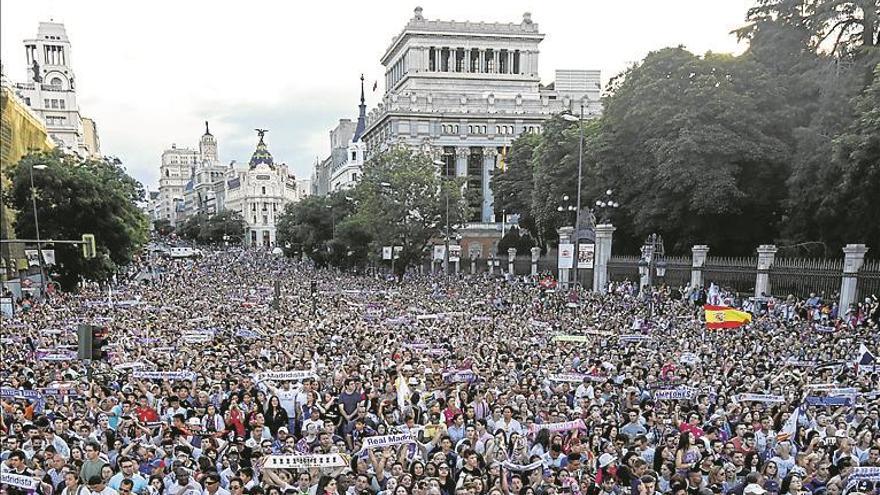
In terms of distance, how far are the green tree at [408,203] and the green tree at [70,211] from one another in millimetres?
16601

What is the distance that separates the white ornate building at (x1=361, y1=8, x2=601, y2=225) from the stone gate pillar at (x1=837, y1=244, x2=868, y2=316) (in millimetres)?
56326

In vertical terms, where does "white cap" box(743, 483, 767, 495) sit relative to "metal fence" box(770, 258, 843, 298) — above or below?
below

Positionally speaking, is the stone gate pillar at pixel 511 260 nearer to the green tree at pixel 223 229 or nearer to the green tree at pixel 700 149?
the green tree at pixel 700 149

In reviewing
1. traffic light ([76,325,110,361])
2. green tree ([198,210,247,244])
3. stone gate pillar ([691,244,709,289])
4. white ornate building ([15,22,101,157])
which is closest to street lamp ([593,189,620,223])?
stone gate pillar ([691,244,709,289])

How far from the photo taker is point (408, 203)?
4925 centimetres

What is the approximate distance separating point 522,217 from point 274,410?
159ft

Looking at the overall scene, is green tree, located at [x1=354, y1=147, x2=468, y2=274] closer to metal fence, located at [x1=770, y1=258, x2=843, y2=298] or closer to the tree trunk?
the tree trunk

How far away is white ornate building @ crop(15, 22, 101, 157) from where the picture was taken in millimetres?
93375

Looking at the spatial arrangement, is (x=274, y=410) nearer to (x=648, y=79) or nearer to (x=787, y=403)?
(x=787, y=403)

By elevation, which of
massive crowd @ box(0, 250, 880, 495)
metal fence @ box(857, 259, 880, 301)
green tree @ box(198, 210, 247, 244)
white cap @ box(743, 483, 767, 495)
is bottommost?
green tree @ box(198, 210, 247, 244)

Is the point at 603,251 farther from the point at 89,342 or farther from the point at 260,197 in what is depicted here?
the point at 260,197

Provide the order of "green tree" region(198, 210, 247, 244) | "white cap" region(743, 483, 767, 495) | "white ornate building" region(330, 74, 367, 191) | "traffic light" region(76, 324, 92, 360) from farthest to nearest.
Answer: "green tree" region(198, 210, 247, 244)
"white ornate building" region(330, 74, 367, 191)
"traffic light" region(76, 324, 92, 360)
"white cap" region(743, 483, 767, 495)

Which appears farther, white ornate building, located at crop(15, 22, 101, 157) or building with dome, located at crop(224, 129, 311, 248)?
building with dome, located at crop(224, 129, 311, 248)

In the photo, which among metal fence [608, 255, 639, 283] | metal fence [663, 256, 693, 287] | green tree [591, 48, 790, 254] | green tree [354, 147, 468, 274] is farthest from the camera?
green tree [354, 147, 468, 274]
